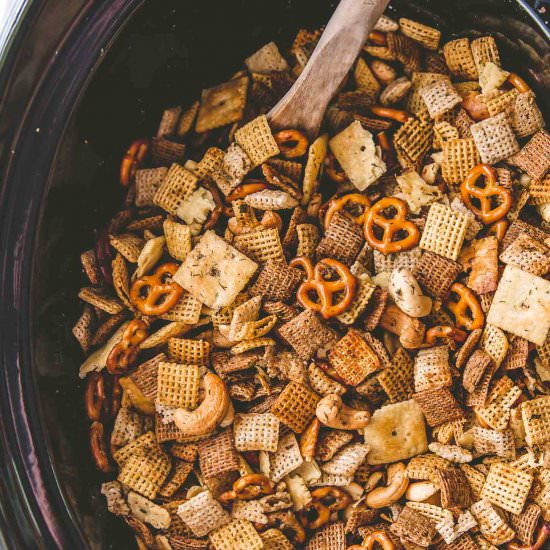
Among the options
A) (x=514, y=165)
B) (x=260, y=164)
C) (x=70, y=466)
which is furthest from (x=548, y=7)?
(x=70, y=466)

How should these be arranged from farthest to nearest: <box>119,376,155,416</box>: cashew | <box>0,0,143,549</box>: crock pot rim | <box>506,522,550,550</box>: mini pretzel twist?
<box>119,376,155,416</box>: cashew < <box>506,522,550,550</box>: mini pretzel twist < <box>0,0,143,549</box>: crock pot rim

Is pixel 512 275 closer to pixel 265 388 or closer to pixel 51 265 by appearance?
pixel 265 388

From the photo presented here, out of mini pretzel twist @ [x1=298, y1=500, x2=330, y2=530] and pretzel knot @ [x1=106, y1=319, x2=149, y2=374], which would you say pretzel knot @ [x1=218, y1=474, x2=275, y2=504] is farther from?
pretzel knot @ [x1=106, y1=319, x2=149, y2=374]

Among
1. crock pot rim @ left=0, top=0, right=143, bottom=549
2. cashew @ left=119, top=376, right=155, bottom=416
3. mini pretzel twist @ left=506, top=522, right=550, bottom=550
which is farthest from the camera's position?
cashew @ left=119, top=376, right=155, bottom=416

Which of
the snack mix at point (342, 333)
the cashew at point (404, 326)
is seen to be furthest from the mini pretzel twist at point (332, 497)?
the cashew at point (404, 326)

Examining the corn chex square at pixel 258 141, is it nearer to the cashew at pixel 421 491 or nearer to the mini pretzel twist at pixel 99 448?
the mini pretzel twist at pixel 99 448

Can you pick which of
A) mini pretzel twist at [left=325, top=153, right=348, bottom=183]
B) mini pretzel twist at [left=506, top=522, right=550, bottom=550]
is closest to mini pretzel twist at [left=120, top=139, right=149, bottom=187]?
mini pretzel twist at [left=325, top=153, right=348, bottom=183]
